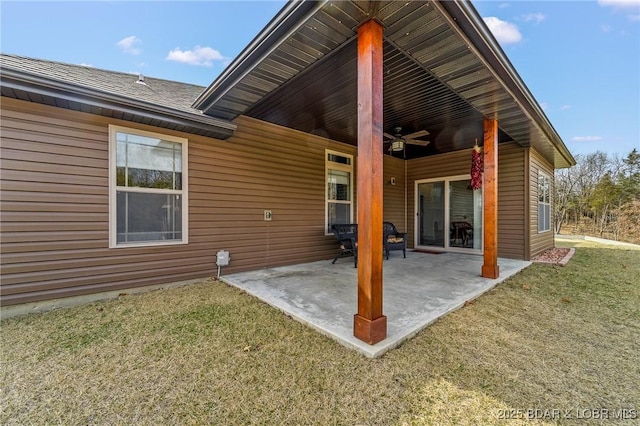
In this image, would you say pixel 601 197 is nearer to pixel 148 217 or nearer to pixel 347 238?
pixel 347 238

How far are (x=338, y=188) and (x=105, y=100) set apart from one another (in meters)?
4.41

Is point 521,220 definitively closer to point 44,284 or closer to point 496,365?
point 496,365

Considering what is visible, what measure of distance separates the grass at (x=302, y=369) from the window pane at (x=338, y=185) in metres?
3.58

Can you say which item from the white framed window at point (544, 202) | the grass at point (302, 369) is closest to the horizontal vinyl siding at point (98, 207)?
the grass at point (302, 369)

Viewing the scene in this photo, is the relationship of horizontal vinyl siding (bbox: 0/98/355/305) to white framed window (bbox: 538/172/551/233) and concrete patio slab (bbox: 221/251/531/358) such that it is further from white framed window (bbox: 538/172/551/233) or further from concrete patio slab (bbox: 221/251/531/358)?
white framed window (bbox: 538/172/551/233)

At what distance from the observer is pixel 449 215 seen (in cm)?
707

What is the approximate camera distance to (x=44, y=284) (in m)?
3.01

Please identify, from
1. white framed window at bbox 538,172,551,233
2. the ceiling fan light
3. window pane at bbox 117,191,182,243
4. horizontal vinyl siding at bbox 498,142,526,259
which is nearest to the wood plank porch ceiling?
the ceiling fan light

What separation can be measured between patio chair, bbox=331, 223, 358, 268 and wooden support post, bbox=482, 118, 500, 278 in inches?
87.5

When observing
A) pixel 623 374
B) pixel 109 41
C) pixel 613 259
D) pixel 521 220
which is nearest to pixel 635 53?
pixel 613 259

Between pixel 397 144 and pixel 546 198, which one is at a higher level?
pixel 397 144

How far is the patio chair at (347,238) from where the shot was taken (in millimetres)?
5162

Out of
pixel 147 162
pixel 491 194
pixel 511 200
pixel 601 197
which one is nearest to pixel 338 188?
pixel 491 194

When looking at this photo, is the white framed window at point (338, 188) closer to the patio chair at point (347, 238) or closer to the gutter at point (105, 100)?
the patio chair at point (347, 238)
